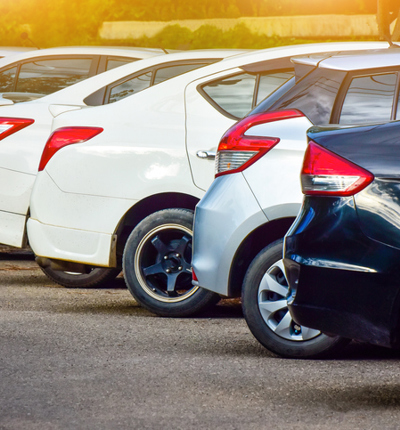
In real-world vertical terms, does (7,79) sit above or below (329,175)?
below

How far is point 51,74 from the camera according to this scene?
31.7 feet

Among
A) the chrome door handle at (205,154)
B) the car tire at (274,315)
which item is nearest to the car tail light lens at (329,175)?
the car tire at (274,315)

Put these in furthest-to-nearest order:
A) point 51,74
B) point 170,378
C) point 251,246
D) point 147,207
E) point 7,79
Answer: point 7,79
point 51,74
point 147,207
point 251,246
point 170,378

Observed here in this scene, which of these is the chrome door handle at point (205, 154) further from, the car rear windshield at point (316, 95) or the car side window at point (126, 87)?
the car side window at point (126, 87)

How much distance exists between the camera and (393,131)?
3.97m

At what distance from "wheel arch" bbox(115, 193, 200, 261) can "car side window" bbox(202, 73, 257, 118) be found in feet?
2.15

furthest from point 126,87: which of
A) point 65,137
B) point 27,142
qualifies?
point 65,137

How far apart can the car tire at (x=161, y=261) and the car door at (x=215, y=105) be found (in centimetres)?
33

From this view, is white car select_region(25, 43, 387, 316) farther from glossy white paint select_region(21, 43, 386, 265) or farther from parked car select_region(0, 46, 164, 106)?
parked car select_region(0, 46, 164, 106)

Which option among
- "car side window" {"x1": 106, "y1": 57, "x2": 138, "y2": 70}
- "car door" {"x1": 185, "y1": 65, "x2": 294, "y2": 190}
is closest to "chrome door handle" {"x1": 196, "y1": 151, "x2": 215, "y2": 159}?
"car door" {"x1": 185, "y1": 65, "x2": 294, "y2": 190}

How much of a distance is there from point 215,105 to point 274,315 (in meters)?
1.75

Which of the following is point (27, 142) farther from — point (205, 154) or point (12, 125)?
point (205, 154)

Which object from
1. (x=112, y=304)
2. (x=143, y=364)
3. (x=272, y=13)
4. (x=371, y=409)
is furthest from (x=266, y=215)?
(x=272, y=13)

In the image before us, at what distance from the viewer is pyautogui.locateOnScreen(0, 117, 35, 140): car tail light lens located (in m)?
7.50
